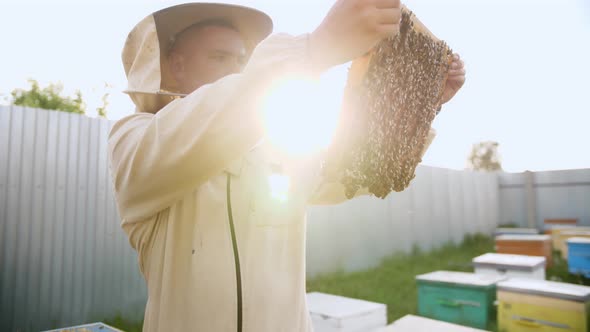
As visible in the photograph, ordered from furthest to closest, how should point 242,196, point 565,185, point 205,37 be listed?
point 565,185 → point 205,37 → point 242,196

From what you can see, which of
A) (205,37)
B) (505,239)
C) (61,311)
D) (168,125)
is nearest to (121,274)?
(61,311)

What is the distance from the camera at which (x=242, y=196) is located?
4.42 ft

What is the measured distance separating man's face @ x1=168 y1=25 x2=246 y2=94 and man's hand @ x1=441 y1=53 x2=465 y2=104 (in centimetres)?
89

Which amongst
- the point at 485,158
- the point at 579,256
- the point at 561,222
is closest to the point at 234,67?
the point at 579,256

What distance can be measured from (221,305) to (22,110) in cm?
435

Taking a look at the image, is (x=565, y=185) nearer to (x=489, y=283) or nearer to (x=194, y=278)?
(x=489, y=283)

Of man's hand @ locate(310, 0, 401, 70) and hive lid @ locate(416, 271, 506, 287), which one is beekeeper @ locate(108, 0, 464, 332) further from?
hive lid @ locate(416, 271, 506, 287)


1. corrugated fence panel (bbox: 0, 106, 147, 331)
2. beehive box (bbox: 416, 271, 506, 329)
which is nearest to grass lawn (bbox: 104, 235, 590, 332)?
corrugated fence panel (bbox: 0, 106, 147, 331)

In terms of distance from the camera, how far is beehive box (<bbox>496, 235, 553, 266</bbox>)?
289 inches

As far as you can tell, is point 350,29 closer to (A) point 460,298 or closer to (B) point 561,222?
(A) point 460,298

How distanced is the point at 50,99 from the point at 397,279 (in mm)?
14835

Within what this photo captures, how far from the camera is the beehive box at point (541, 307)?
148 inches

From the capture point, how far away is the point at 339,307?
11.2ft

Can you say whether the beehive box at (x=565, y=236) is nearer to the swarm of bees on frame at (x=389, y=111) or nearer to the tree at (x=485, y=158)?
the swarm of bees on frame at (x=389, y=111)
